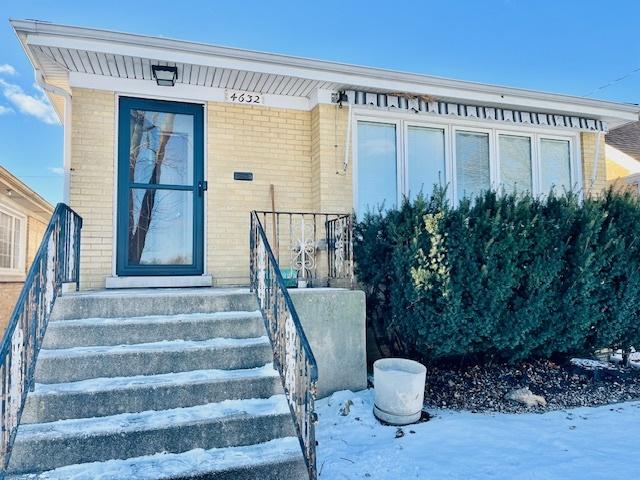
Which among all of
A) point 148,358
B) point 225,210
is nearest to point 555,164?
point 225,210

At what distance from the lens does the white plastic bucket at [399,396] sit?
3.79 meters

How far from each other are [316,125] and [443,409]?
12.1ft

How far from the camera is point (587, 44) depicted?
17312 millimetres

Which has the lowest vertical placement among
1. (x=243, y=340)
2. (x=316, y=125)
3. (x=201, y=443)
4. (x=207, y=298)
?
(x=201, y=443)

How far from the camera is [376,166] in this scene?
6.22 metres

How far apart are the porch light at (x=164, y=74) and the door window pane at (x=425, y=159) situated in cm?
317

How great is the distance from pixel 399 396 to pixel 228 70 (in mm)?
3959

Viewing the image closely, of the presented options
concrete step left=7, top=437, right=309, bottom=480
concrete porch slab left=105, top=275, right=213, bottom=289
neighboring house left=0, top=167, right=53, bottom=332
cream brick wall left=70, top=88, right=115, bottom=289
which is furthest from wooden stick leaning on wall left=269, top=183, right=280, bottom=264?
neighboring house left=0, top=167, right=53, bottom=332

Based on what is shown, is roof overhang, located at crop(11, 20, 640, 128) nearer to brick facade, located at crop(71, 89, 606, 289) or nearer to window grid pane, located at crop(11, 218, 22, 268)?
brick facade, located at crop(71, 89, 606, 289)

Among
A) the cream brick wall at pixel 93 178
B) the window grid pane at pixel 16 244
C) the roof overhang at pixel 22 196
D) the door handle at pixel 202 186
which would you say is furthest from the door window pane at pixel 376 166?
the window grid pane at pixel 16 244

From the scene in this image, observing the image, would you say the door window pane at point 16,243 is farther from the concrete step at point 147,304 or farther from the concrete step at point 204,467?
the concrete step at point 204,467

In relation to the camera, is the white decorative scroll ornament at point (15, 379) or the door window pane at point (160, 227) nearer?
the white decorative scroll ornament at point (15, 379)

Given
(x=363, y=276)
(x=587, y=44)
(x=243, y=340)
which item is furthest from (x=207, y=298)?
(x=587, y=44)

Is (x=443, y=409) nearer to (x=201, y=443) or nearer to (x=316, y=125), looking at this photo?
(x=201, y=443)
